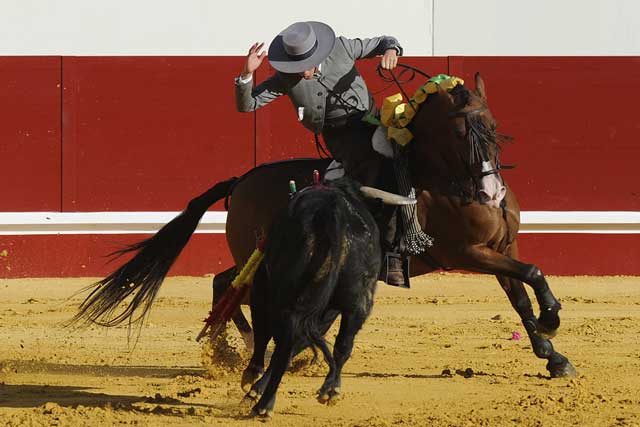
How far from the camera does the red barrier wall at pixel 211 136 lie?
365 inches

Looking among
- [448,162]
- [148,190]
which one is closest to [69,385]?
[448,162]

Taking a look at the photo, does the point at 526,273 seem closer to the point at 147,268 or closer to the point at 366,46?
the point at 366,46

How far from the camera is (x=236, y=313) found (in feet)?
19.2

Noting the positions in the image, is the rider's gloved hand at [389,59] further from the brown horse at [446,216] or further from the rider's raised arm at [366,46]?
the brown horse at [446,216]

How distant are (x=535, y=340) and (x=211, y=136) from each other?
4271mm

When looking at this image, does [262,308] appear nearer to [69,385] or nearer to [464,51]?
Answer: [69,385]

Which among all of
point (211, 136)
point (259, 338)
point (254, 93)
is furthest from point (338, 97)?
point (211, 136)

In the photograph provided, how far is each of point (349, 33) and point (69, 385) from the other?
5.41 m

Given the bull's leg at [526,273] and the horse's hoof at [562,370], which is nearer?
the bull's leg at [526,273]

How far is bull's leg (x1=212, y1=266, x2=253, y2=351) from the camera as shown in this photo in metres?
5.91

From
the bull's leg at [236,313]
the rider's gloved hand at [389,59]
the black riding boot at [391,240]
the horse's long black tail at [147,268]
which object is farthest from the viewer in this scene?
the bull's leg at [236,313]

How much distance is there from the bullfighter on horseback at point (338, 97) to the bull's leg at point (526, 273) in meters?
0.22

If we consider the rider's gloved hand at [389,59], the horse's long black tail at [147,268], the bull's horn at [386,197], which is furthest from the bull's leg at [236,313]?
the rider's gloved hand at [389,59]

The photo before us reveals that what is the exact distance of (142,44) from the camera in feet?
33.6
